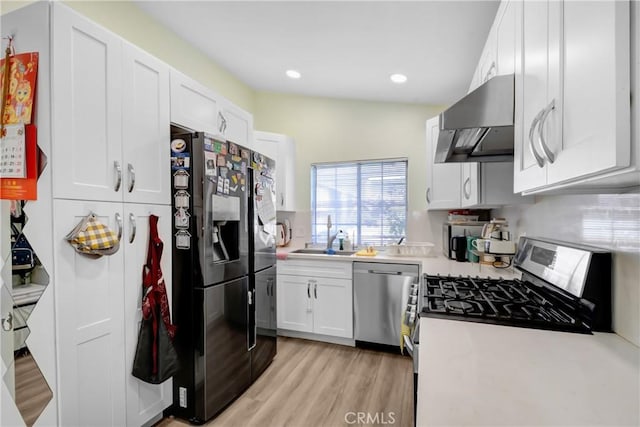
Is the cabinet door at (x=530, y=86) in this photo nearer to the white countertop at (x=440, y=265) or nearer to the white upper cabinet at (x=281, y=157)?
the white countertop at (x=440, y=265)

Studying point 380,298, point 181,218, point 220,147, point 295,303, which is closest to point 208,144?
point 220,147

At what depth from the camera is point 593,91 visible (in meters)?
0.56

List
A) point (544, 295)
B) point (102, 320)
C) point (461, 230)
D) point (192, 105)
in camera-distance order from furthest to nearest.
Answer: point (461, 230), point (192, 105), point (102, 320), point (544, 295)

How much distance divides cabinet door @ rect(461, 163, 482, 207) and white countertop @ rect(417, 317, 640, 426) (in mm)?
1138

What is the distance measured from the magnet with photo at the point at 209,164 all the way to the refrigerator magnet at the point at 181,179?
128mm

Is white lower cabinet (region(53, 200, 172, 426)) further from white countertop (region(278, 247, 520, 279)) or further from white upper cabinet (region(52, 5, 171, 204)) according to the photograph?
white countertop (region(278, 247, 520, 279))

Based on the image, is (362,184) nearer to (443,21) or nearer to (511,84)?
(443,21)

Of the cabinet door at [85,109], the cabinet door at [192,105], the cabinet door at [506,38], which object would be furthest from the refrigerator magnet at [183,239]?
the cabinet door at [506,38]

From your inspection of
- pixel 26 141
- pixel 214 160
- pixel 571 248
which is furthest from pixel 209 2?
pixel 571 248

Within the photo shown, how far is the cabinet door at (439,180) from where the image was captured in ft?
8.47

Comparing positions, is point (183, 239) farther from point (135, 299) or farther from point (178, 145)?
point (178, 145)

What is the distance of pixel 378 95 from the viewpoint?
3129 millimetres

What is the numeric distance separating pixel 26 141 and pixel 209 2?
1486 mm

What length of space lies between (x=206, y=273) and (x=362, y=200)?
2122 mm
